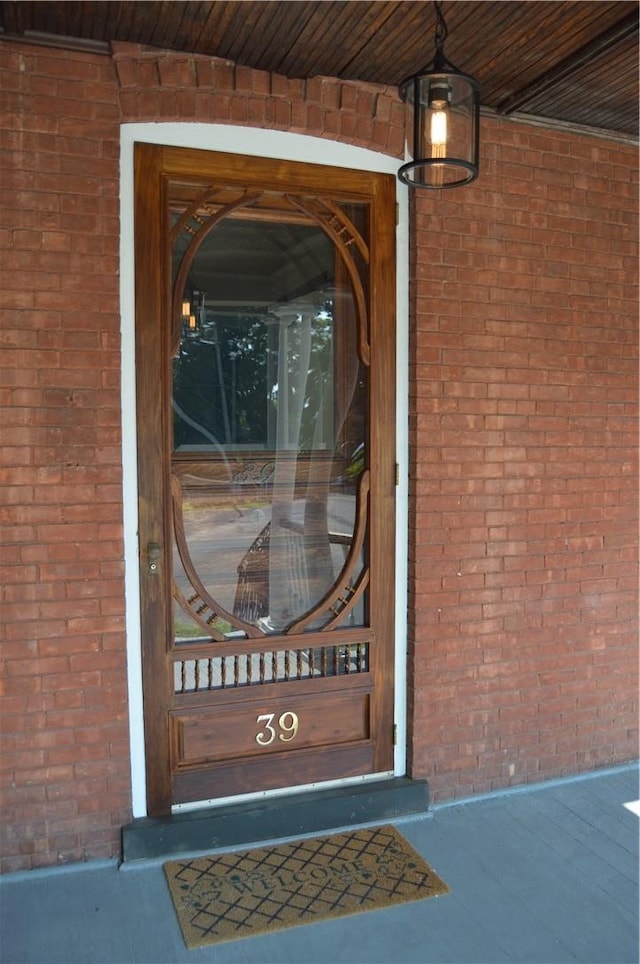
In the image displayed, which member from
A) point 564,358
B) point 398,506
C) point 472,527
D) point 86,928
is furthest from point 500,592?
point 86,928

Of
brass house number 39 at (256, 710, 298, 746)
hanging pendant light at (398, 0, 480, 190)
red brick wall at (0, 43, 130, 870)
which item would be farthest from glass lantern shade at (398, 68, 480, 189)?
brass house number 39 at (256, 710, 298, 746)

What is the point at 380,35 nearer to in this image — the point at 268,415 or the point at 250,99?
the point at 250,99

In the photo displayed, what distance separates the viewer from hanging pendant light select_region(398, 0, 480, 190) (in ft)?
7.29

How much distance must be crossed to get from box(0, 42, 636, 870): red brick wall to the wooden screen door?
13 cm

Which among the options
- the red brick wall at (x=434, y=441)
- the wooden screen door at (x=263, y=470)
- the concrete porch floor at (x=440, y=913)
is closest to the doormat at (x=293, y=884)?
the concrete porch floor at (x=440, y=913)

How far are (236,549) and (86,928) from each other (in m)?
1.31

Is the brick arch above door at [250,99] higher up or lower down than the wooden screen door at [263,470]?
higher up

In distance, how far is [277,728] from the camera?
2.92m

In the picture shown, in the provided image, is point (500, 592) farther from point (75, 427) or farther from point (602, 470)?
point (75, 427)

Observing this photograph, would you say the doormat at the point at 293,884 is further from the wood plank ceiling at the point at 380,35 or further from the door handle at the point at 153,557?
the wood plank ceiling at the point at 380,35

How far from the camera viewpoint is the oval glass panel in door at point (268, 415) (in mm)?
2793

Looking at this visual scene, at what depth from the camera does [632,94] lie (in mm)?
2967

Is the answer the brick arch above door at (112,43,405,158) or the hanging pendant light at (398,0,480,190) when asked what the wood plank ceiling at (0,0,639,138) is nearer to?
the brick arch above door at (112,43,405,158)

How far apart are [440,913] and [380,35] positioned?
9.38ft
